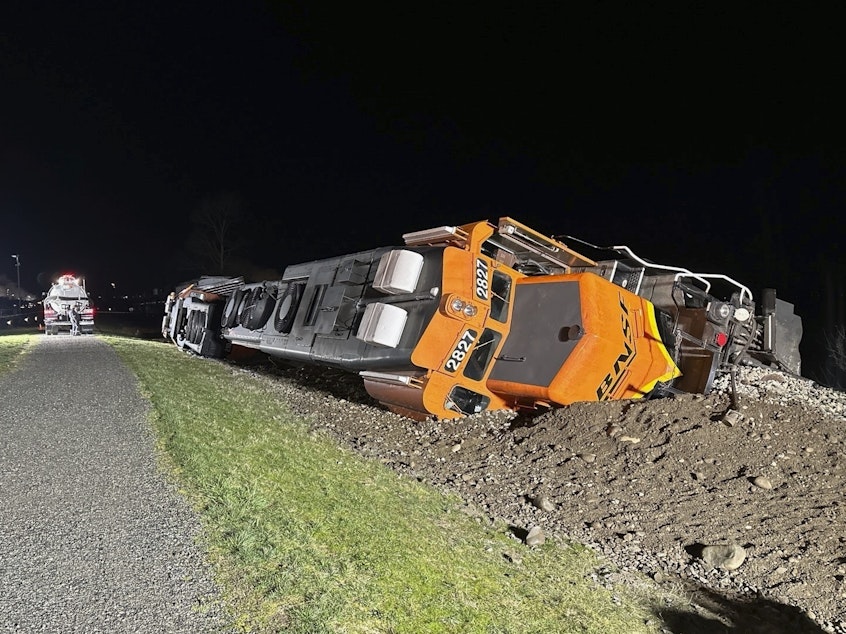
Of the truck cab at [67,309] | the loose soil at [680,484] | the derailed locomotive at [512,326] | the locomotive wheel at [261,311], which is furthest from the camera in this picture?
the truck cab at [67,309]

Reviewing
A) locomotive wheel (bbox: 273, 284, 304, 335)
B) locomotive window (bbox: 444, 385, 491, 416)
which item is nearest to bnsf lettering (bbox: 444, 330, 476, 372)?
locomotive window (bbox: 444, 385, 491, 416)

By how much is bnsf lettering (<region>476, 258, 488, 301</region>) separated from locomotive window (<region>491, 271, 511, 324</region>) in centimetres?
18

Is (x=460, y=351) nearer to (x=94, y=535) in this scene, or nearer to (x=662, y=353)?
(x=662, y=353)

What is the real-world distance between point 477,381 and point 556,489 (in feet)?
7.09

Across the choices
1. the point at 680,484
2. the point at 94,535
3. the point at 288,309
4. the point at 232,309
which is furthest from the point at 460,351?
the point at 232,309

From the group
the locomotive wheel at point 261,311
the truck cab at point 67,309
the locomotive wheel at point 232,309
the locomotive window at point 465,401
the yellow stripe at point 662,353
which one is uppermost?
the yellow stripe at point 662,353

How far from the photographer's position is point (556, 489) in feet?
19.5

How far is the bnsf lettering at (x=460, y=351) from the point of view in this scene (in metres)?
7.36

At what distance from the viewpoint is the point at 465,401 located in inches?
307

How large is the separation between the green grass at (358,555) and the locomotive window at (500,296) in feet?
8.90

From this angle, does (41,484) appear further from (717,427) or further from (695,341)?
(695,341)

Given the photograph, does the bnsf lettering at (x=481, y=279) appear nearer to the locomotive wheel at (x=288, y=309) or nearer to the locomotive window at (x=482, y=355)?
the locomotive window at (x=482, y=355)

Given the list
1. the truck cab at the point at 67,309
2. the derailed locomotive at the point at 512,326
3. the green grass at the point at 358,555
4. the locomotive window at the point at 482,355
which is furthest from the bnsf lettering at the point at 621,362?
the truck cab at the point at 67,309

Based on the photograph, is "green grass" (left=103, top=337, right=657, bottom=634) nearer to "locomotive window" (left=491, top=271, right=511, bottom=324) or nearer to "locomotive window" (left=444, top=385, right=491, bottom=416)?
"locomotive window" (left=444, top=385, right=491, bottom=416)
